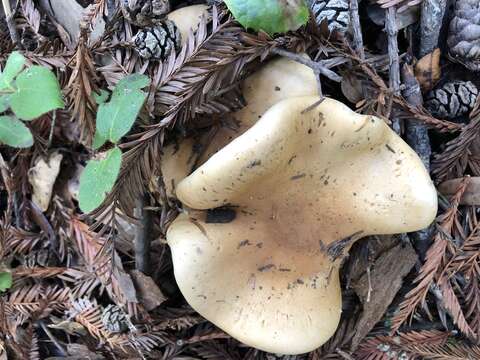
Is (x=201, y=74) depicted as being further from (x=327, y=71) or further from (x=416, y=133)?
(x=416, y=133)

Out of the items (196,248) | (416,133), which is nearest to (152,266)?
(196,248)

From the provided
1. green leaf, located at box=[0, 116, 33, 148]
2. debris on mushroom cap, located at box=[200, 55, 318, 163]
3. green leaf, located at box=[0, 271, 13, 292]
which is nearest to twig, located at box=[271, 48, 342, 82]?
debris on mushroom cap, located at box=[200, 55, 318, 163]

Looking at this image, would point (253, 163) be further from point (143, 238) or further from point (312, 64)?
point (143, 238)

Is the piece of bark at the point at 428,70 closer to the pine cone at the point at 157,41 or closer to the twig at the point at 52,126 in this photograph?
the pine cone at the point at 157,41

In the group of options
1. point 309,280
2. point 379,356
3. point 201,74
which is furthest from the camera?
point 379,356

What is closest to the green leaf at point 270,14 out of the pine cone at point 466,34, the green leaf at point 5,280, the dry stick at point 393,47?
the dry stick at point 393,47

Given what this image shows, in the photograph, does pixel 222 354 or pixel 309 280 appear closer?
pixel 309 280
